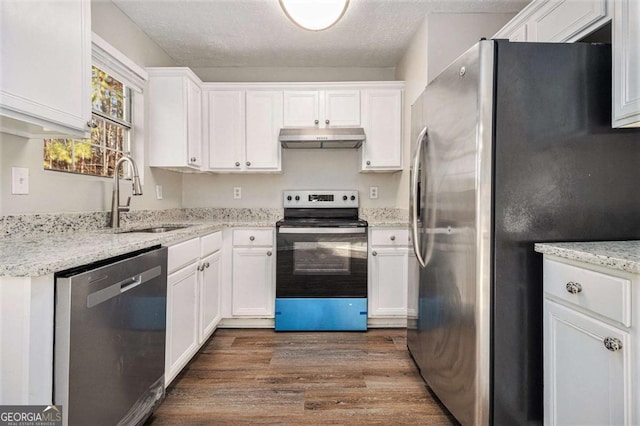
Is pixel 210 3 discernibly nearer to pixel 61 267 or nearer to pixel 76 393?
pixel 61 267

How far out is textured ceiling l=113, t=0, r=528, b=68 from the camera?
241 centimetres

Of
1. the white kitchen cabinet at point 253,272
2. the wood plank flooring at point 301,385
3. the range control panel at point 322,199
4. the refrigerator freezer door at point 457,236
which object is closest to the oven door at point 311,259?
the white kitchen cabinet at point 253,272

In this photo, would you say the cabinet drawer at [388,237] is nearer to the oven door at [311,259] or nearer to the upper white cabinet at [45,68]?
the oven door at [311,259]

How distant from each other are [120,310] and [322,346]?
1583 millimetres

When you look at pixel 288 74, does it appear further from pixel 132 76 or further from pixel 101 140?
pixel 101 140

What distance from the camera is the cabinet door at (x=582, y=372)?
1028 millimetres

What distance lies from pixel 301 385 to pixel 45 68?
6.38ft

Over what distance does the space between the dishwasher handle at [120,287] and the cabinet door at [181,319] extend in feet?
0.79

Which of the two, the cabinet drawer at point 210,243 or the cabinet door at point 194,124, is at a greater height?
the cabinet door at point 194,124

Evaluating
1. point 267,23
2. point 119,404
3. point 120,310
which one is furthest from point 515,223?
point 267,23

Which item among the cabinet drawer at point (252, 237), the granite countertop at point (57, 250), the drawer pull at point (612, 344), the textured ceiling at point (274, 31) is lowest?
the drawer pull at point (612, 344)

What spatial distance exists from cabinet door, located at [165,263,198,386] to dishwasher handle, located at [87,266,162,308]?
0.24 m

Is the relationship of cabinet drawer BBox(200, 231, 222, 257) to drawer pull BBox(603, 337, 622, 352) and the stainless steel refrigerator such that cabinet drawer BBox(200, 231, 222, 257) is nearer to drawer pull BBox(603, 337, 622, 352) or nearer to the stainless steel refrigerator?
the stainless steel refrigerator

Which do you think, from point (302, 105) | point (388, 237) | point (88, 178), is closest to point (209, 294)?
point (88, 178)
